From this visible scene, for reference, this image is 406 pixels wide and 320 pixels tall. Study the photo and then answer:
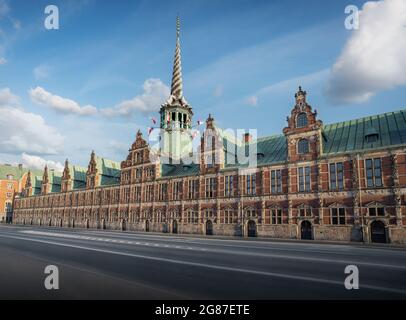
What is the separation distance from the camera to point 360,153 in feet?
117

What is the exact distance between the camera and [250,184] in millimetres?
44750

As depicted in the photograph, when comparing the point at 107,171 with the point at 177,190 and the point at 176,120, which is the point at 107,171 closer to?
the point at 176,120

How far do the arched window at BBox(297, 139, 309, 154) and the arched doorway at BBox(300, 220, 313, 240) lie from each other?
9350 mm

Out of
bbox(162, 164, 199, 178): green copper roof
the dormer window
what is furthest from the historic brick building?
bbox(162, 164, 199, 178): green copper roof

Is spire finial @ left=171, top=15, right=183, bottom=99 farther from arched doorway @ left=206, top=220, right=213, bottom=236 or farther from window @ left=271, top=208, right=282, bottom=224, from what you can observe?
window @ left=271, top=208, right=282, bottom=224

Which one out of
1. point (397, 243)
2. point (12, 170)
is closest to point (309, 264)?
point (397, 243)

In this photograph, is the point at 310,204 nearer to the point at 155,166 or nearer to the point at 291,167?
the point at 291,167

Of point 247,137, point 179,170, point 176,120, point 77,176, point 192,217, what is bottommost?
point 192,217

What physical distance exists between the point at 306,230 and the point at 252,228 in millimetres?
8037

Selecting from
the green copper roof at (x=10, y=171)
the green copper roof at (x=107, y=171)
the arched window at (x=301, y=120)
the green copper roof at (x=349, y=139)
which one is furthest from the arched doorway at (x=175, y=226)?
the green copper roof at (x=10, y=171)

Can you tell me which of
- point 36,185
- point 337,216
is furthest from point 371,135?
point 36,185

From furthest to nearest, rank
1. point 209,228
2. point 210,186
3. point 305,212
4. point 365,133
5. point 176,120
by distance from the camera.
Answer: point 176,120
point 210,186
point 209,228
point 305,212
point 365,133

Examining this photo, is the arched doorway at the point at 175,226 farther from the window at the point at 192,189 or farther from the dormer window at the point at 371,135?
the dormer window at the point at 371,135

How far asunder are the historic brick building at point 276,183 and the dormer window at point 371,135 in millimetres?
106
